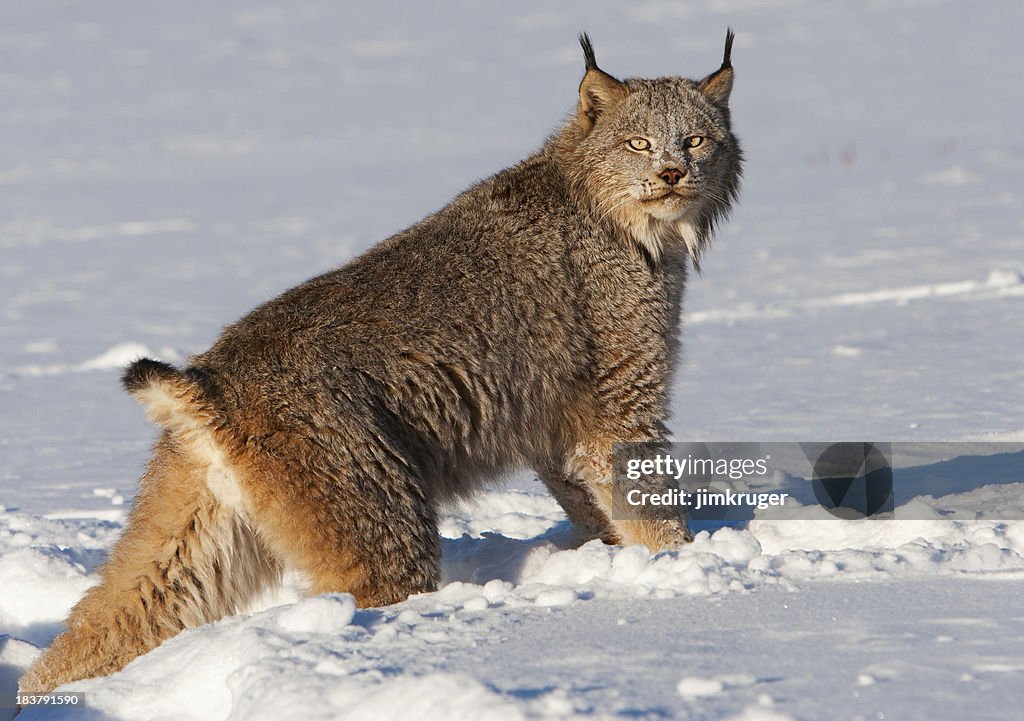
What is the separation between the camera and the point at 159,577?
4.55m

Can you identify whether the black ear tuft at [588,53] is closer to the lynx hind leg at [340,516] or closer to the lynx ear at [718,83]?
the lynx ear at [718,83]

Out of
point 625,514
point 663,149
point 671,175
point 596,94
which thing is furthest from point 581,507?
point 596,94

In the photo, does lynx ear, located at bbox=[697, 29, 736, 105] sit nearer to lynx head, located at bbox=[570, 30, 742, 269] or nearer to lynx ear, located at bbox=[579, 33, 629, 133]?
lynx head, located at bbox=[570, 30, 742, 269]

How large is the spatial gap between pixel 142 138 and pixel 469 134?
734cm

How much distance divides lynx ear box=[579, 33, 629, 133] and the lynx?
1cm

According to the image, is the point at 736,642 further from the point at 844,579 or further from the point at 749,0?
the point at 749,0

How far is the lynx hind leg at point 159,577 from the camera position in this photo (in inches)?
177

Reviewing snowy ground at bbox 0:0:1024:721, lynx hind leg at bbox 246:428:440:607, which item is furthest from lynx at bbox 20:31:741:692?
snowy ground at bbox 0:0:1024:721

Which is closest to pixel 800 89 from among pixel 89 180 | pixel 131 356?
pixel 89 180

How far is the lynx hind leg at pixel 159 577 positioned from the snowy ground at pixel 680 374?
51 centimetres

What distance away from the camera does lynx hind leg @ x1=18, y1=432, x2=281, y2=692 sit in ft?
14.8

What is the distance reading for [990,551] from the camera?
4.29 metres

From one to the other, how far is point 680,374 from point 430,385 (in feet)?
16.4

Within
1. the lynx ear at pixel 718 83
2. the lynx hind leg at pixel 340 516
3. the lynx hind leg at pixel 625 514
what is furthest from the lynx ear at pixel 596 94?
the lynx hind leg at pixel 340 516
